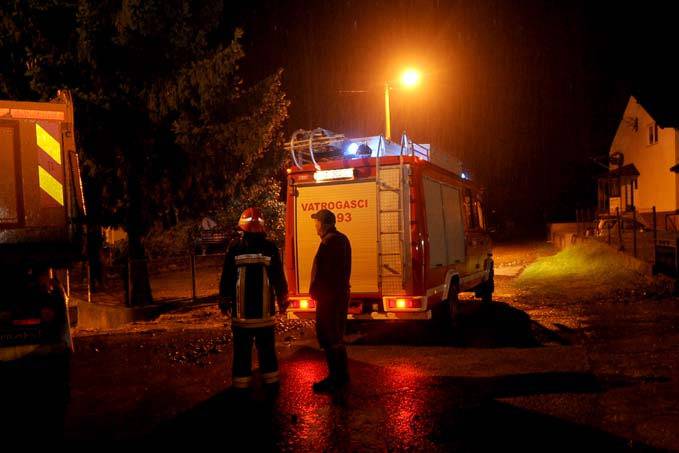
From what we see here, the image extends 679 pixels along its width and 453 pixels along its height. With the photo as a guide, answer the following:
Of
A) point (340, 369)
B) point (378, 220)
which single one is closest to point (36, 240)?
point (340, 369)

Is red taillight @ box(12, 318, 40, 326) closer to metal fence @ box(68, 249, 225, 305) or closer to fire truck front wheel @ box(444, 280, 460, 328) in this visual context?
Answer: fire truck front wheel @ box(444, 280, 460, 328)

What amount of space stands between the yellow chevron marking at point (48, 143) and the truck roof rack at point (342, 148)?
3868mm

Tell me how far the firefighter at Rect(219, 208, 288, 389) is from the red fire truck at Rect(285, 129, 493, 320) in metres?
2.63

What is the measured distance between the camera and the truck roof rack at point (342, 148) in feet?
Answer: 28.0

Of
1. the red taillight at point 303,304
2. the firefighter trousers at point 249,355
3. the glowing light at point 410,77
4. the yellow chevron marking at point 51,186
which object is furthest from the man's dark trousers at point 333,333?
the glowing light at point 410,77

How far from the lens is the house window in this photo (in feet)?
97.8

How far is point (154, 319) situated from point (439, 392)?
27.9ft

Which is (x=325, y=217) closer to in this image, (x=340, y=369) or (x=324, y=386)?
(x=340, y=369)

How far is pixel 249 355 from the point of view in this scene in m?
5.64

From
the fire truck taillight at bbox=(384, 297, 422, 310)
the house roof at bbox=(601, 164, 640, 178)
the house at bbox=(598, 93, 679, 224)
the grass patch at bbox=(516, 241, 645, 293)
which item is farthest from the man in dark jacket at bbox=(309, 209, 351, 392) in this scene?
the house roof at bbox=(601, 164, 640, 178)

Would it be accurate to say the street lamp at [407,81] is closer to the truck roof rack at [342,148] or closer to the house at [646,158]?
the truck roof rack at [342,148]

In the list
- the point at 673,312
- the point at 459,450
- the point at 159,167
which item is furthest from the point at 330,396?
the point at 159,167

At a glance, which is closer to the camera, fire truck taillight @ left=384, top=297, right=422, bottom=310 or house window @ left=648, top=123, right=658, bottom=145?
fire truck taillight @ left=384, top=297, right=422, bottom=310

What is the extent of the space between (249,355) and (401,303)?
3.00m
